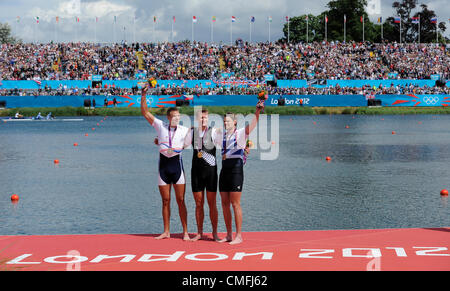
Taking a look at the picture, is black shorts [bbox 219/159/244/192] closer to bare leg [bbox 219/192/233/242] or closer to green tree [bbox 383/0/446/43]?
bare leg [bbox 219/192/233/242]

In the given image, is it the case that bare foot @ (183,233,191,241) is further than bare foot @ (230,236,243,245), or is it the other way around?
bare foot @ (183,233,191,241)

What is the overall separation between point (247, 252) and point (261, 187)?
7.00 m

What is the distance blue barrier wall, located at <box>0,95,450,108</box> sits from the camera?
190 ft

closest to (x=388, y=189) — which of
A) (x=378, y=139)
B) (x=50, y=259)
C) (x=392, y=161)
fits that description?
(x=392, y=161)

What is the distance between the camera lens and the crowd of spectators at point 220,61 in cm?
6419

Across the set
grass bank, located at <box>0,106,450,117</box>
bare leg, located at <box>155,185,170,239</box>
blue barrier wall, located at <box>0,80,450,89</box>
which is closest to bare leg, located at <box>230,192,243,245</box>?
bare leg, located at <box>155,185,170,239</box>

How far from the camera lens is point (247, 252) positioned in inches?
329

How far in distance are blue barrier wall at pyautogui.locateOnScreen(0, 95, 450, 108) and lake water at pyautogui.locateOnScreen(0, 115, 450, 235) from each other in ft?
95.1

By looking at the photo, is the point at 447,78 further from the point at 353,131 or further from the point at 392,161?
the point at 392,161

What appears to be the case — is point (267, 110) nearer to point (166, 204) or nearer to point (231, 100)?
point (231, 100)

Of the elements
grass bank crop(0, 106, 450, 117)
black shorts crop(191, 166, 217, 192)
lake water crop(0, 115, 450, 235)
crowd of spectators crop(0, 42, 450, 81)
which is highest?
crowd of spectators crop(0, 42, 450, 81)

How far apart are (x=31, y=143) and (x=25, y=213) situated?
62.6 ft

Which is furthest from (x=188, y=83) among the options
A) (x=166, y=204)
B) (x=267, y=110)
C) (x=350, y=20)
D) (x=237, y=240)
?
(x=350, y=20)

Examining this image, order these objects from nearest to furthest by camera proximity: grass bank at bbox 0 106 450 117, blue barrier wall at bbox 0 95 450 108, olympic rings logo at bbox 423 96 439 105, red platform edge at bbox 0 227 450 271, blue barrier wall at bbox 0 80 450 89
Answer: red platform edge at bbox 0 227 450 271 < grass bank at bbox 0 106 450 117 < blue barrier wall at bbox 0 95 450 108 < olympic rings logo at bbox 423 96 439 105 < blue barrier wall at bbox 0 80 450 89
